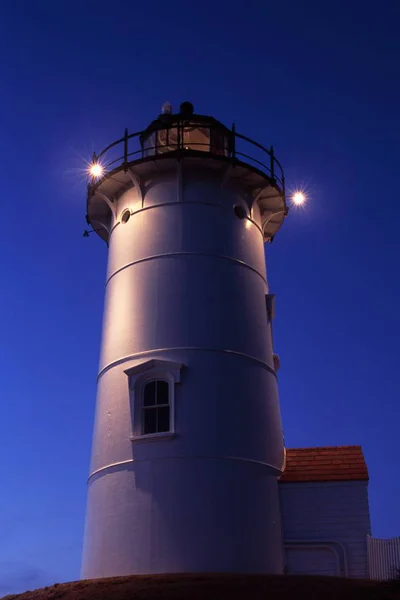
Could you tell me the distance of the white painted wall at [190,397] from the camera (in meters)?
15.6

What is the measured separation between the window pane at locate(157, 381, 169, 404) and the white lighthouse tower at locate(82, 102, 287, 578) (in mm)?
27

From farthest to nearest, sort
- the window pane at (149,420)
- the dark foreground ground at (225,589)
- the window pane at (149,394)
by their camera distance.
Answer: the window pane at (149,394), the window pane at (149,420), the dark foreground ground at (225,589)

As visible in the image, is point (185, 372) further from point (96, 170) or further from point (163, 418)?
point (96, 170)

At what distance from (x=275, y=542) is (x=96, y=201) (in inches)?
445

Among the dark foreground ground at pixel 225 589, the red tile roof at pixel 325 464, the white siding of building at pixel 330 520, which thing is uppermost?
the red tile roof at pixel 325 464

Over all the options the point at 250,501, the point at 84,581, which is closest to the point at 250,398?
the point at 250,501

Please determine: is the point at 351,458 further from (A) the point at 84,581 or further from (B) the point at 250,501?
(A) the point at 84,581

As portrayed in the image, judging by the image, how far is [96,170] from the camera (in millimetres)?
20656

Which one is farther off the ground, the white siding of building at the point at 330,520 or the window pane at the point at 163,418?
the window pane at the point at 163,418

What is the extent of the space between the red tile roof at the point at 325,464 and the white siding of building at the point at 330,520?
0.52 feet

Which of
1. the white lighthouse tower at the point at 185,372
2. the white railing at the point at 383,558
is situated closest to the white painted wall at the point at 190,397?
the white lighthouse tower at the point at 185,372

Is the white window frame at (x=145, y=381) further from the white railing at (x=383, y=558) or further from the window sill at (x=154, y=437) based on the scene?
the white railing at (x=383, y=558)

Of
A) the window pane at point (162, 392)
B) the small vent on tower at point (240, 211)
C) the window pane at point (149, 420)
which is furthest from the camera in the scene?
the small vent on tower at point (240, 211)

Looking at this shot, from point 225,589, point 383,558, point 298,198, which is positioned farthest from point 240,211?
point 225,589
